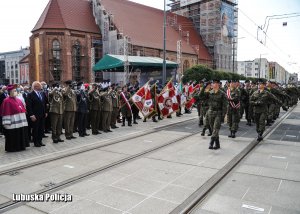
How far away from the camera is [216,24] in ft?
206

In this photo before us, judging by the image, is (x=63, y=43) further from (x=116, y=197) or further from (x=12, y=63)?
(x=12, y=63)

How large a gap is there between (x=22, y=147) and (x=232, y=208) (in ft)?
20.2

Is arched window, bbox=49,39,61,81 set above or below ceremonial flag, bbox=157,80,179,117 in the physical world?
above

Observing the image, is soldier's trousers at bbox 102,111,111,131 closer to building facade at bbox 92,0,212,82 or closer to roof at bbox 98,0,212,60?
building facade at bbox 92,0,212,82

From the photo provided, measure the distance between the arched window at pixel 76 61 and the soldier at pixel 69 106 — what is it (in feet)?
120

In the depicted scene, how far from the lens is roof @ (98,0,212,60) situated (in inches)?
1863

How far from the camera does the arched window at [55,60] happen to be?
4345cm

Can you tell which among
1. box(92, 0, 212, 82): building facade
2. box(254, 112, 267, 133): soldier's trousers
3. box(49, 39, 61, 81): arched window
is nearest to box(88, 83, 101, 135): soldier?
box(254, 112, 267, 133): soldier's trousers

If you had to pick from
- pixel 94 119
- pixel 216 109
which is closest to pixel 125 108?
pixel 94 119

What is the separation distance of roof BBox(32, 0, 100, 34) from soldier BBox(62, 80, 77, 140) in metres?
36.5

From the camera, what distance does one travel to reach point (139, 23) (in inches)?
2018

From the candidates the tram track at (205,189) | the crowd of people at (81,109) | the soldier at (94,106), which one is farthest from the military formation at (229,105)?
the soldier at (94,106)

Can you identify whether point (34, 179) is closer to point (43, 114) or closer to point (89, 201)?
point (89, 201)

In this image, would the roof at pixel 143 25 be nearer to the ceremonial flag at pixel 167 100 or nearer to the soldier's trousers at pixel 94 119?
the ceremonial flag at pixel 167 100
